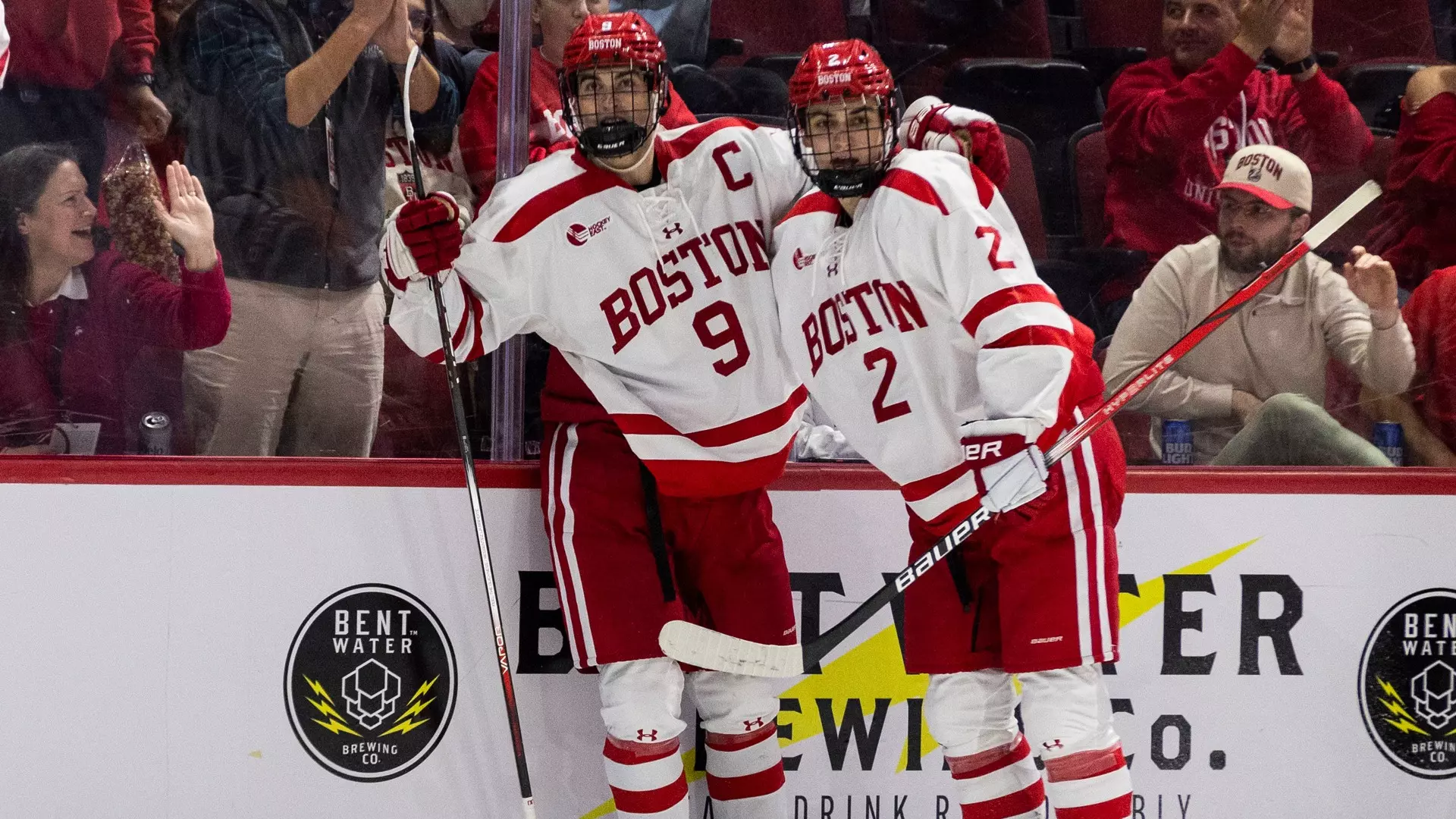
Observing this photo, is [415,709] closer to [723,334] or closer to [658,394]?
[658,394]

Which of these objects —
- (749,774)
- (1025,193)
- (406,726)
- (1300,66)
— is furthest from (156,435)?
(1300,66)

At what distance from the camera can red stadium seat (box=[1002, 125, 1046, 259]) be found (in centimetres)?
261

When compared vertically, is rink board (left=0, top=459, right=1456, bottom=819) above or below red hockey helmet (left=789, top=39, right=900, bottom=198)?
below

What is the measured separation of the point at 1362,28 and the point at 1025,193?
2.35 ft

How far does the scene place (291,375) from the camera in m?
2.49

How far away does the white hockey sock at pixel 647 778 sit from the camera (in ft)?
7.38

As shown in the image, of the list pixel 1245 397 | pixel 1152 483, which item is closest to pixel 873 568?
pixel 1152 483

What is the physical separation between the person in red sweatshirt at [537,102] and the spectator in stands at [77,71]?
21.3 inches

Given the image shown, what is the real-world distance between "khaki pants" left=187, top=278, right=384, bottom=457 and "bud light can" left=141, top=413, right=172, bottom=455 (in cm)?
4

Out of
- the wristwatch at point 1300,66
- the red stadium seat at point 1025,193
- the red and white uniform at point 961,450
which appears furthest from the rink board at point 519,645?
the wristwatch at point 1300,66

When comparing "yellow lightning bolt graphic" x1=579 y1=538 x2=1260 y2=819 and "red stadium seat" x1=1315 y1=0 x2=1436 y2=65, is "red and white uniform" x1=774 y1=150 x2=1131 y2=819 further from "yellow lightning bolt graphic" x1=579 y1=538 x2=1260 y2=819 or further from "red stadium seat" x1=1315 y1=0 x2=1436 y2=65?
"red stadium seat" x1=1315 y1=0 x2=1436 y2=65

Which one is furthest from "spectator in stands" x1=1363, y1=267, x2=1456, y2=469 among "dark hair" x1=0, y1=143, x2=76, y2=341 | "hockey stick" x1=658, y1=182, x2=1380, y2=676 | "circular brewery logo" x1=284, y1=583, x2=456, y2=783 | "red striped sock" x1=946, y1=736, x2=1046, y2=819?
"dark hair" x1=0, y1=143, x2=76, y2=341

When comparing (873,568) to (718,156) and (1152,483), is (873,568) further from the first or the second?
(718,156)

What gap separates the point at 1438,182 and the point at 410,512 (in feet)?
6.64
